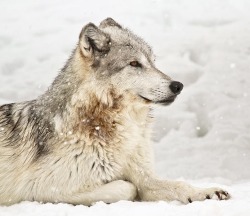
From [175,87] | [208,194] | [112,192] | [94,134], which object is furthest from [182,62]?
[208,194]

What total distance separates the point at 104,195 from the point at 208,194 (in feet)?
3.05

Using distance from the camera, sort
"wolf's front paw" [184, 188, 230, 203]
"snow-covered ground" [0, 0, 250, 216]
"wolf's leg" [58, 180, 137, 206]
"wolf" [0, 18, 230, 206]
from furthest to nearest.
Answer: "snow-covered ground" [0, 0, 250, 216]
"wolf" [0, 18, 230, 206]
"wolf's leg" [58, 180, 137, 206]
"wolf's front paw" [184, 188, 230, 203]

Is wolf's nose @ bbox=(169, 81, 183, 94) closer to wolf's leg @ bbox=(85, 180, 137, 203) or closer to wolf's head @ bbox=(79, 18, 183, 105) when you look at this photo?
wolf's head @ bbox=(79, 18, 183, 105)

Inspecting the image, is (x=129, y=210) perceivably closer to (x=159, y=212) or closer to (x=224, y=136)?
(x=159, y=212)

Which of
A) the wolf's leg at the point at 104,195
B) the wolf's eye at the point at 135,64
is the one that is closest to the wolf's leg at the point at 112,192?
the wolf's leg at the point at 104,195

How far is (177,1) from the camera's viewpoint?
15250 mm

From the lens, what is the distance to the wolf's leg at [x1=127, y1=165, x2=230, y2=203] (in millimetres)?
4984

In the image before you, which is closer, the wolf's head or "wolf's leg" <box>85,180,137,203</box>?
"wolf's leg" <box>85,180,137,203</box>

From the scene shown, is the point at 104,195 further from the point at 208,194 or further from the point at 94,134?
the point at 208,194

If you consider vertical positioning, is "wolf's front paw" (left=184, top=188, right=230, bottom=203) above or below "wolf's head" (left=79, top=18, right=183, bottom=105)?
below

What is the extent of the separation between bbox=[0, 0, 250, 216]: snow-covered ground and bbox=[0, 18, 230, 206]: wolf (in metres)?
2.02

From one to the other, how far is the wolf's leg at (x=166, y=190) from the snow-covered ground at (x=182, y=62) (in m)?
1.93

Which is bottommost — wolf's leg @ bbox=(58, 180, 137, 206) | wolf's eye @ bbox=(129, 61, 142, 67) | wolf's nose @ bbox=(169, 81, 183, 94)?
wolf's leg @ bbox=(58, 180, 137, 206)

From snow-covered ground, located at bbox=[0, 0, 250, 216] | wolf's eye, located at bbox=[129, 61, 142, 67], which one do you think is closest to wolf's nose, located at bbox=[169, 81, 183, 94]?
wolf's eye, located at bbox=[129, 61, 142, 67]
